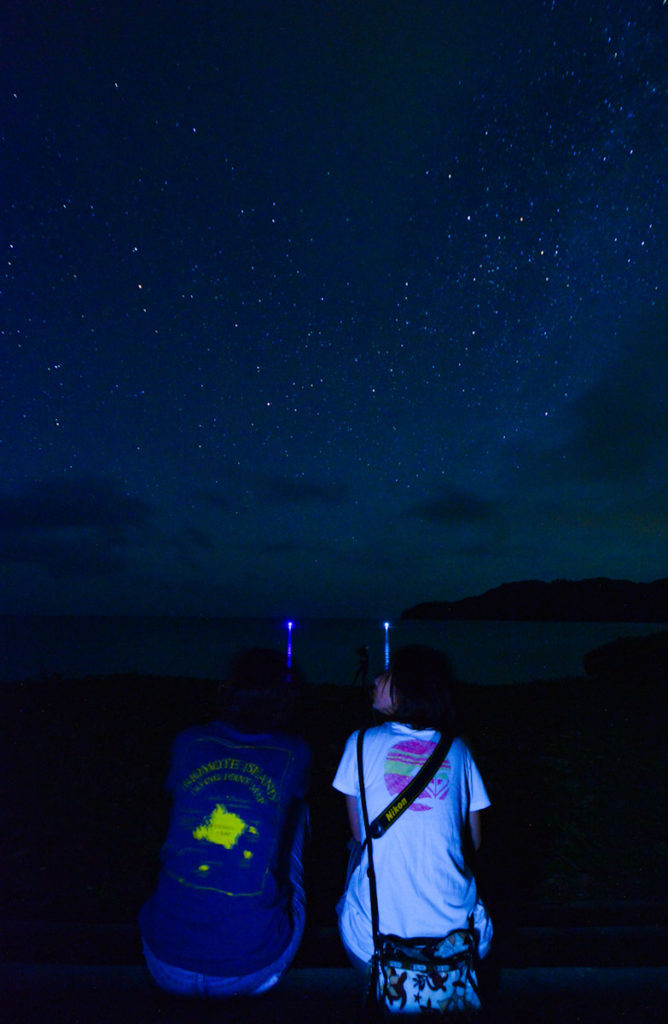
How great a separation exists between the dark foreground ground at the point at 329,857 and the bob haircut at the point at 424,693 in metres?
1.01

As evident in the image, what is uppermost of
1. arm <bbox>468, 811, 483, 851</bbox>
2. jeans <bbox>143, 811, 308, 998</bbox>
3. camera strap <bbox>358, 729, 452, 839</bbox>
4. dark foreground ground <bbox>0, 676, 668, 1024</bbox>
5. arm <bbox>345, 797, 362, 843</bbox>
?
camera strap <bbox>358, 729, 452, 839</bbox>

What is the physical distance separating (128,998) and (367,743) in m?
1.64

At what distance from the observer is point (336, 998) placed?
2.69 m

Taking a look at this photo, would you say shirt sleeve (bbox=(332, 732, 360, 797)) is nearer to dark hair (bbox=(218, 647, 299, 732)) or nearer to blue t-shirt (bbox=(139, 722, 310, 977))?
blue t-shirt (bbox=(139, 722, 310, 977))

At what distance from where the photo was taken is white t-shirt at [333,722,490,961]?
224 cm

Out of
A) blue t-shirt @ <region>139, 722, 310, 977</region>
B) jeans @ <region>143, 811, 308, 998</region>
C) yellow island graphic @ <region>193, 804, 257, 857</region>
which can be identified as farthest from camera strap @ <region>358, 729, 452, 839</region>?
jeans @ <region>143, 811, 308, 998</region>

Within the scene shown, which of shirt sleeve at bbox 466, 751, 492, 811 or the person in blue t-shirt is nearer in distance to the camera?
the person in blue t-shirt

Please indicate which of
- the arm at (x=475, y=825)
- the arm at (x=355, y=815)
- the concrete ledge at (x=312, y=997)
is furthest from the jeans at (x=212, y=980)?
the arm at (x=475, y=825)

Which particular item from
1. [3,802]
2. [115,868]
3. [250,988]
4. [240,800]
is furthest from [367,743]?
[3,802]

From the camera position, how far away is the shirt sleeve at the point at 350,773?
2451 millimetres

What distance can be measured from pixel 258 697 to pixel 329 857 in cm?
266

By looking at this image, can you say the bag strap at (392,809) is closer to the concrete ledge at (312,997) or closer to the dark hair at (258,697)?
the dark hair at (258,697)

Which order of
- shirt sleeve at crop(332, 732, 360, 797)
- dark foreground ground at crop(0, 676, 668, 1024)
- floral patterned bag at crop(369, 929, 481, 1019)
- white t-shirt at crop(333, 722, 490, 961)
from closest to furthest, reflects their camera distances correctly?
floral patterned bag at crop(369, 929, 481, 1019)
white t-shirt at crop(333, 722, 490, 961)
shirt sleeve at crop(332, 732, 360, 797)
dark foreground ground at crop(0, 676, 668, 1024)

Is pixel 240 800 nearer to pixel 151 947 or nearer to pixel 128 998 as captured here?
pixel 151 947
